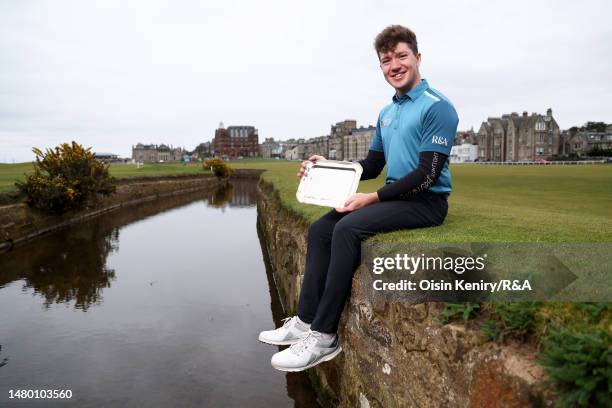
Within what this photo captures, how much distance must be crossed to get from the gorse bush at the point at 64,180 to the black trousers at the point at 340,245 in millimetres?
17683

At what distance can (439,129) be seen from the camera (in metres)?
4.38

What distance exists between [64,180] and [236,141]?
165 metres

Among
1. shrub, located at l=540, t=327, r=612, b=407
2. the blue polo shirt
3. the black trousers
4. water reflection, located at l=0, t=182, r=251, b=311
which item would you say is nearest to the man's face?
the blue polo shirt

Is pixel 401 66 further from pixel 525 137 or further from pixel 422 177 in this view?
pixel 525 137

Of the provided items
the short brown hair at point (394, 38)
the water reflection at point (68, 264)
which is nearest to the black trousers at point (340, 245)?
the short brown hair at point (394, 38)

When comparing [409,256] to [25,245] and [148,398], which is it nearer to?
[148,398]

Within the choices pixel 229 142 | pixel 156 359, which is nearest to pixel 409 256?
pixel 156 359

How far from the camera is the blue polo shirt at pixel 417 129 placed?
439 centimetres

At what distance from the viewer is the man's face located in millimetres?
4637

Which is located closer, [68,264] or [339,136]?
[68,264]

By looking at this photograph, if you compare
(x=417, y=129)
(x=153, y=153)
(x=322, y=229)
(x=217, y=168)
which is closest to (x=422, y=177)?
(x=417, y=129)

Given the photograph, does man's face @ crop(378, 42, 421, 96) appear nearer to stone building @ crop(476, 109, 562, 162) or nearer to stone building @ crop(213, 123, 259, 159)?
stone building @ crop(476, 109, 562, 162)

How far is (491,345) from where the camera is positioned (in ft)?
9.29

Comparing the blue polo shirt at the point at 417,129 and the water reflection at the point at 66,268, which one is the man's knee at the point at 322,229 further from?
the water reflection at the point at 66,268
